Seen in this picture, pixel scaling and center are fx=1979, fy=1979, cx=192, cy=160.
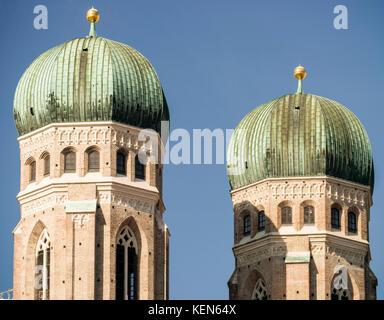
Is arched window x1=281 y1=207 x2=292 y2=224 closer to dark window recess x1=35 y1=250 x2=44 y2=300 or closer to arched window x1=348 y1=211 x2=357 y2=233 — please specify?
arched window x1=348 y1=211 x2=357 y2=233

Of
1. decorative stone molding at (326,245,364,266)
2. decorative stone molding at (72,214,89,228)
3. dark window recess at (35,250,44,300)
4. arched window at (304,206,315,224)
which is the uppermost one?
arched window at (304,206,315,224)

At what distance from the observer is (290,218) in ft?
311

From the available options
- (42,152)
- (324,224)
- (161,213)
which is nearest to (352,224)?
(324,224)

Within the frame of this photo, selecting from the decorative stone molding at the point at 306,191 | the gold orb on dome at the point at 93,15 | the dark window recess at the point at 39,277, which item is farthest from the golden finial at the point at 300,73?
the dark window recess at the point at 39,277

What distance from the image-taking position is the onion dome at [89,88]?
88562 millimetres

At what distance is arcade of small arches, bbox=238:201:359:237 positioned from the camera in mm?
94750

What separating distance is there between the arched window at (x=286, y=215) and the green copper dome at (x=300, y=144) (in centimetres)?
164

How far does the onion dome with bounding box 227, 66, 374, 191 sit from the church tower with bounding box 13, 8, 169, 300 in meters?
6.75

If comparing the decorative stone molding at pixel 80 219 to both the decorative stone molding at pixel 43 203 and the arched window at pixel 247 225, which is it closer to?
the decorative stone molding at pixel 43 203

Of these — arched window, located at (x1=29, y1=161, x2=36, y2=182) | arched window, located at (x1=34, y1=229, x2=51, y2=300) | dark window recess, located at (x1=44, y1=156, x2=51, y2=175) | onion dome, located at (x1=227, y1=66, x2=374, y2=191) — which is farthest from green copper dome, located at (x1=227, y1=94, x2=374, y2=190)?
arched window, located at (x1=34, y1=229, x2=51, y2=300)

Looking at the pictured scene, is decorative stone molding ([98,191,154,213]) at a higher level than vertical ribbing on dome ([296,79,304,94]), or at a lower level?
lower

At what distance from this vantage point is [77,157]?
→ 88000 mm

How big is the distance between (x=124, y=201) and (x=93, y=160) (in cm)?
235
